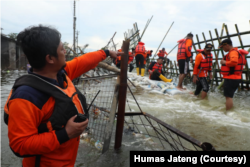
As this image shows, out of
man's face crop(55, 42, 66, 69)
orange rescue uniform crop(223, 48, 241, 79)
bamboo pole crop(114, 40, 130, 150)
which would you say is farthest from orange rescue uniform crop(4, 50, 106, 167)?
orange rescue uniform crop(223, 48, 241, 79)

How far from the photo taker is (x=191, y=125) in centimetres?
328

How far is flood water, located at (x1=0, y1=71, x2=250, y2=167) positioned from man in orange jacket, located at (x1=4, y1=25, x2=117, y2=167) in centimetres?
112

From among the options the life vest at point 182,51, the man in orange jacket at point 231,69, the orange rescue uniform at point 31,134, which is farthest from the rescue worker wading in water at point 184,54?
the orange rescue uniform at point 31,134

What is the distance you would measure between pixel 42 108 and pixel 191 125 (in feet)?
10.1

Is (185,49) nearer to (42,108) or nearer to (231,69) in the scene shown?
(231,69)

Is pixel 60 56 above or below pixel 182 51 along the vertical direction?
below

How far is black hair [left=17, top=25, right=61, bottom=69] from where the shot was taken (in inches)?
37.8

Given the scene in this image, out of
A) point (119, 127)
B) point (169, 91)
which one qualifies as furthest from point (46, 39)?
point (169, 91)

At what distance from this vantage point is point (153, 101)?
16.8 feet

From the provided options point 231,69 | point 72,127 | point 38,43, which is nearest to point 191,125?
point 231,69

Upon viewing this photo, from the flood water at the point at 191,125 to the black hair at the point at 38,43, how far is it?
152 cm

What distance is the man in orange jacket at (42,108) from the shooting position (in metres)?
0.86

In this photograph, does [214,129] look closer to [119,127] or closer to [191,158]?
[191,158]

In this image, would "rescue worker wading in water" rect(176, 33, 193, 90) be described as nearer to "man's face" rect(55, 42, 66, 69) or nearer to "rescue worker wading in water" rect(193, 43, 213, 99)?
"rescue worker wading in water" rect(193, 43, 213, 99)
